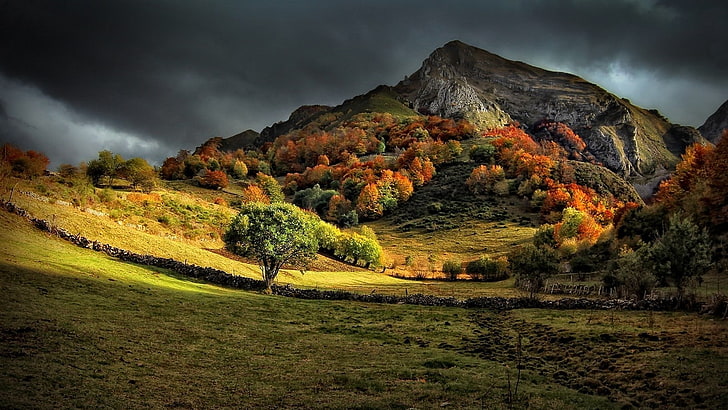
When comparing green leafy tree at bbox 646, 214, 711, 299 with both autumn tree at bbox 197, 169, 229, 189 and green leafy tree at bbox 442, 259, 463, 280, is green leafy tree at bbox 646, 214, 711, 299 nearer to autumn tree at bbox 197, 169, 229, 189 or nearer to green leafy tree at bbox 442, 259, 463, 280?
green leafy tree at bbox 442, 259, 463, 280

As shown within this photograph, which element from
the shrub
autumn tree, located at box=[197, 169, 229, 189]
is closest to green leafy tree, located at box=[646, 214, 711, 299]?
A: the shrub

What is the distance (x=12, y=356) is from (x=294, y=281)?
4929cm

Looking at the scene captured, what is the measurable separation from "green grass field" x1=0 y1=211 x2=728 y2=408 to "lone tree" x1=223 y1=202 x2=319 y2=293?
1553 cm

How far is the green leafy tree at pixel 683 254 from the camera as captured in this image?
3519 cm

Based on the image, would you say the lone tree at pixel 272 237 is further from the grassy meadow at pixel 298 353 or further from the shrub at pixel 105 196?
the shrub at pixel 105 196

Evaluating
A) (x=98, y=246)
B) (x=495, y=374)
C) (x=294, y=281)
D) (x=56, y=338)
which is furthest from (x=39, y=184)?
(x=495, y=374)

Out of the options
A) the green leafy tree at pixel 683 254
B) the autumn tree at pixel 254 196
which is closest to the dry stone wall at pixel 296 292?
the green leafy tree at pixel 683 254

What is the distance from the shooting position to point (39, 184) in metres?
70.2

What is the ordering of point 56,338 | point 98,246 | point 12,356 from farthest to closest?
point 98,246, point 56,338, point 12,356

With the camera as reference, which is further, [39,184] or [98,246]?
[39,184]

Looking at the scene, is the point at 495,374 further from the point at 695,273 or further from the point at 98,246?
the point at 98,246

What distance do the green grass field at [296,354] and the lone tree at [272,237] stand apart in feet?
51.0

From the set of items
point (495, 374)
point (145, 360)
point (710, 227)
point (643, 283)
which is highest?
point (710, 227)

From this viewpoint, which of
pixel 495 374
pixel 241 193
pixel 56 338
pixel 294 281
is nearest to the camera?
pixel 56 338
